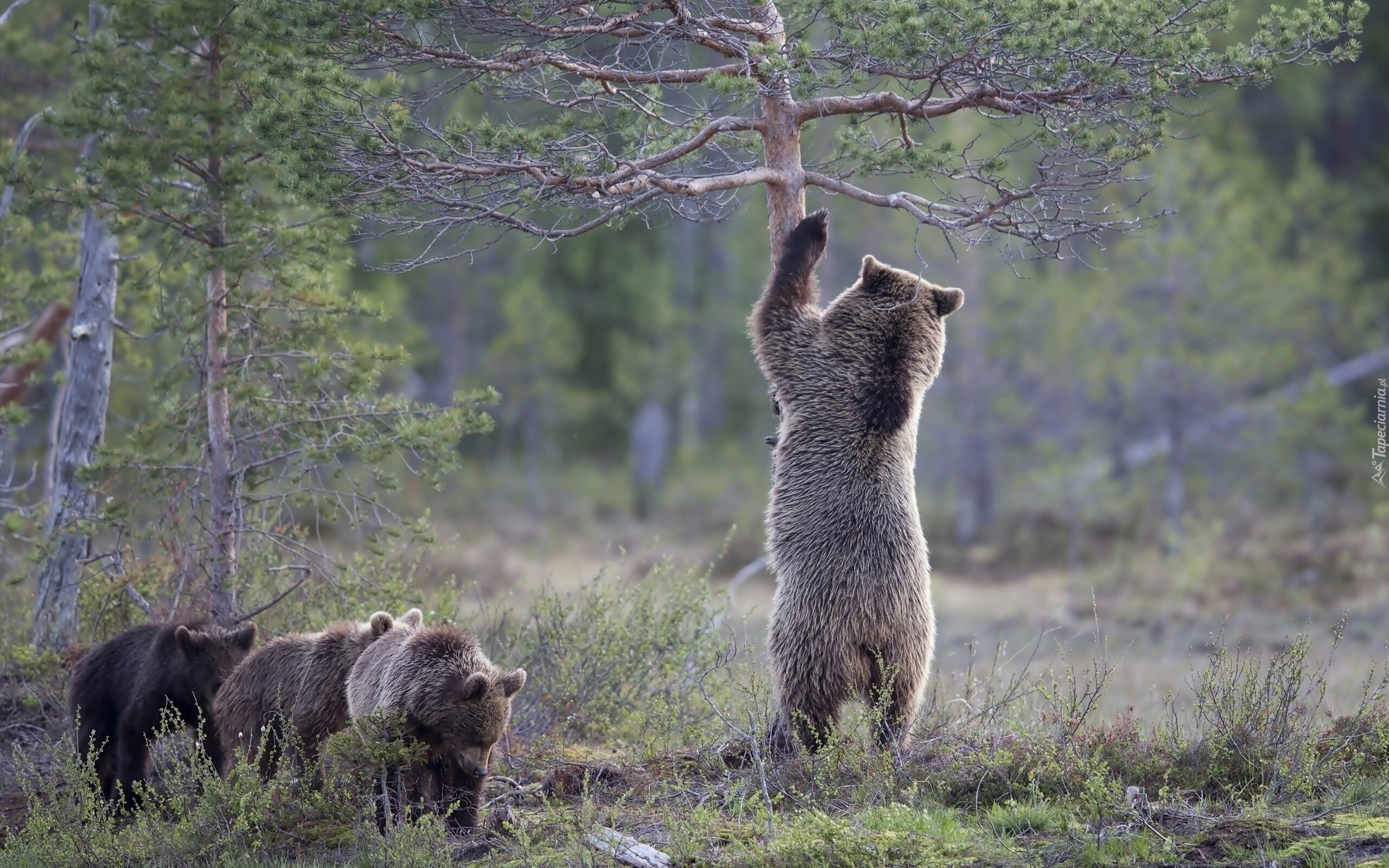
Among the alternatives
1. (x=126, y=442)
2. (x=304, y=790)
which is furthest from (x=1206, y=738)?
(x=126, y=442)

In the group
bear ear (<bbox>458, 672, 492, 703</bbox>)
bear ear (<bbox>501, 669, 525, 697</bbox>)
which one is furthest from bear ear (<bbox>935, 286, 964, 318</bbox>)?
bear ear (<bbox>458, 672, 492, 703</bbox>)

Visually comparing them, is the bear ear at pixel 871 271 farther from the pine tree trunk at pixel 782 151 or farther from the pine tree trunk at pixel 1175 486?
the pine tree trunk at pixel 1175 486

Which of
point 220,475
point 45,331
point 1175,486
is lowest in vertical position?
point 1175,486

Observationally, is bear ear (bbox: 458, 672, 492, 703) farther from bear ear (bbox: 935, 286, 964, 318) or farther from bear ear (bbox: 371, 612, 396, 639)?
bear ear (bbox: 935, 286, 964, 318)

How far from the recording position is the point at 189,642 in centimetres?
818

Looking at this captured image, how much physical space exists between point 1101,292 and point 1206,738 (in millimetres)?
22433

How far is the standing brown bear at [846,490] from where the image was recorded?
7609 mm

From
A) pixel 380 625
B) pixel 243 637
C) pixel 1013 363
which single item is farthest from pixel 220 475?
pixel 1013 363

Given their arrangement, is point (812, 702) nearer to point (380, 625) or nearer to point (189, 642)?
point (380, 625)

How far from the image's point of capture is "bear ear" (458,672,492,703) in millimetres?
6953

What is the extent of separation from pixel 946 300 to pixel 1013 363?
24027 mm

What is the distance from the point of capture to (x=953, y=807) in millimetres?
7098

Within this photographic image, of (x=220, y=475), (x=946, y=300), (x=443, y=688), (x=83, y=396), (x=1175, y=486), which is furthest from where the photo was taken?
(x=1175, y=486)

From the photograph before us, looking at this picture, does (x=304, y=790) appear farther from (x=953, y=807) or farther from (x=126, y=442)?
(x=126, y=442)
